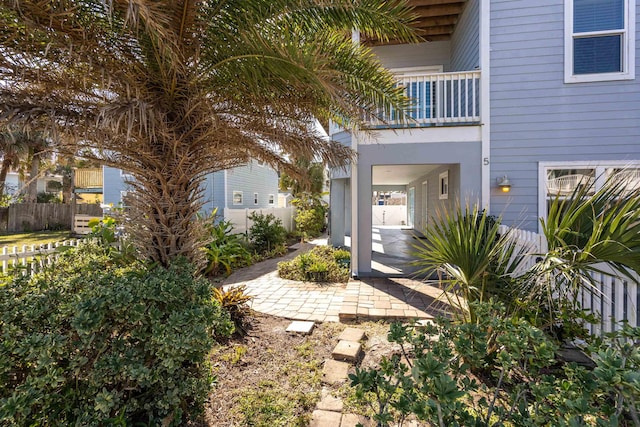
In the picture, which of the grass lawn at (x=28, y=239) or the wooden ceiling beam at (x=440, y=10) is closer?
the wooden ceiling beam at (x=440, y=10)

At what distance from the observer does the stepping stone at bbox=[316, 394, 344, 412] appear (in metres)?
2.55

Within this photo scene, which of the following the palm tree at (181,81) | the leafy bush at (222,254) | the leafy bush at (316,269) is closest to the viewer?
the palm tree at (181,81)

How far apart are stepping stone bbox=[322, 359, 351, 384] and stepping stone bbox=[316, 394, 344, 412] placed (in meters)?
0.27

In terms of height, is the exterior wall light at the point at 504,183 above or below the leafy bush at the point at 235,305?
above

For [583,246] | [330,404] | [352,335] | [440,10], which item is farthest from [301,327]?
[440,10]

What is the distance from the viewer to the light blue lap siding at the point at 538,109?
5.82 metres

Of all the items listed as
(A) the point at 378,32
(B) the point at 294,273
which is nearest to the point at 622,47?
(A) the point at 378,32

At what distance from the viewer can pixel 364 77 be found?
3672mm

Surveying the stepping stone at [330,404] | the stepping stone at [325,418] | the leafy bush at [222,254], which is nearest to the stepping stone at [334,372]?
the stepping stone at [330,404]

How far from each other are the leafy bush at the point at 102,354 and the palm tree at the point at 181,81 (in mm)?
1292

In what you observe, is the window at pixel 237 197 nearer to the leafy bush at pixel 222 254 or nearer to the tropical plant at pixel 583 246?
the leafy bush at pixel 222 254

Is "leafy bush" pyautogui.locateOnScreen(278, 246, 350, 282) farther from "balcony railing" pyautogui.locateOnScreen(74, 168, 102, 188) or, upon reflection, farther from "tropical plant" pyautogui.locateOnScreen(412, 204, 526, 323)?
"balcony railing" pyautogui.locateOnScreen(74, 168, 102, 188)

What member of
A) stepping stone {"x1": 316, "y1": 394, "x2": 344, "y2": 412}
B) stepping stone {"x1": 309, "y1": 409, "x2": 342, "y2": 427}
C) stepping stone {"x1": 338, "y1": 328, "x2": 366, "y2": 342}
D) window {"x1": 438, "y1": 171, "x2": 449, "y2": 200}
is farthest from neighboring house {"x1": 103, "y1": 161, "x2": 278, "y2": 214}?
stepping stone {"x1": 309, "y1": 409, "x2": 342, "y2": 427}

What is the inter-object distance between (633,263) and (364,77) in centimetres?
319
